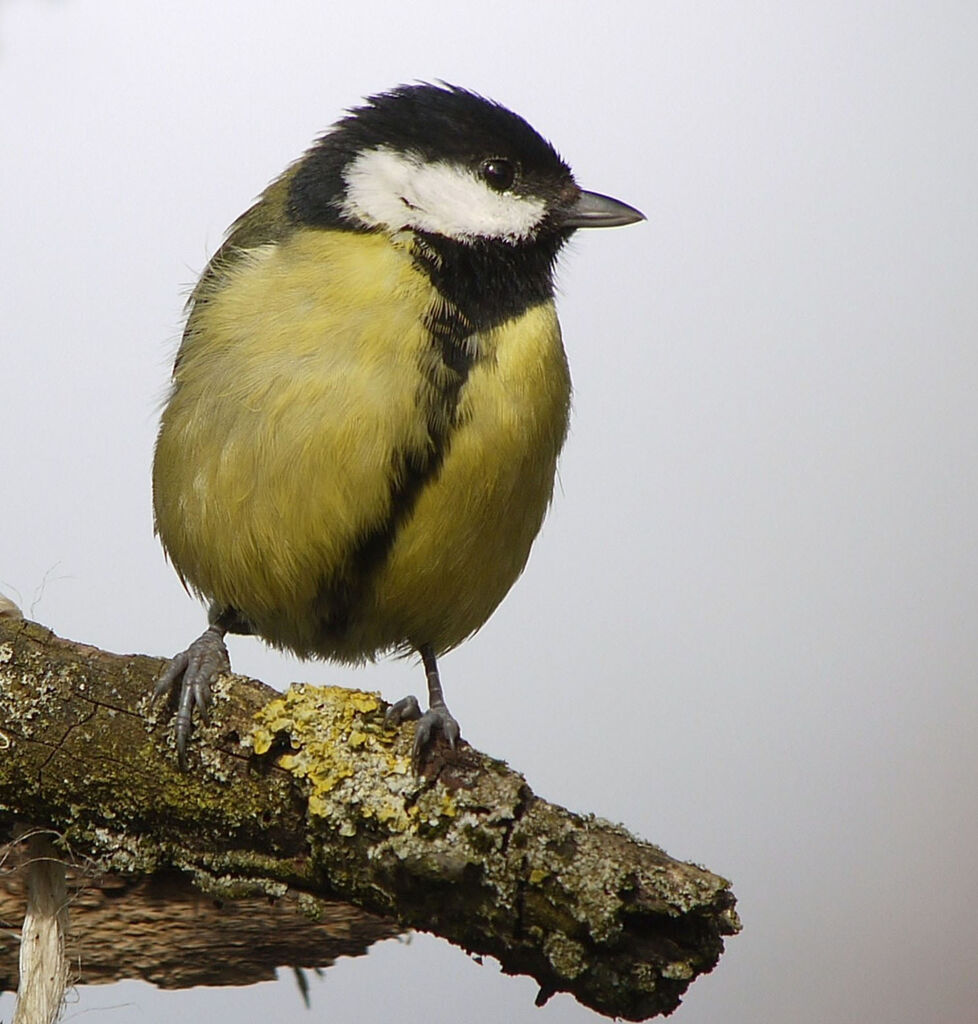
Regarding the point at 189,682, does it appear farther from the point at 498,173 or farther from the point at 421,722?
the point at 498,173

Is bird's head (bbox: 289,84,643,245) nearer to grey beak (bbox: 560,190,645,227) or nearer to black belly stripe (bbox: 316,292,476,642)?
grey beak (bbox: 560,190,645,227)

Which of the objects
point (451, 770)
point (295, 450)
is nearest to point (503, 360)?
point (295, 450)

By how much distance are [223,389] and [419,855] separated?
640 millimetres

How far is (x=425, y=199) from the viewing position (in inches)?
61.2

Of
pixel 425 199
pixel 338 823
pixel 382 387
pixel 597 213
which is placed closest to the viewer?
pixel 338 823

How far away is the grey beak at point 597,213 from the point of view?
5.42ft

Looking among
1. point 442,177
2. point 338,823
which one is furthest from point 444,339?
point 338,823

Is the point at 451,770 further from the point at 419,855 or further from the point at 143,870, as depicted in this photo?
the point at 143,870

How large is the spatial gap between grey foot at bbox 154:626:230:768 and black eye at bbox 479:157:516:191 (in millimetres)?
682

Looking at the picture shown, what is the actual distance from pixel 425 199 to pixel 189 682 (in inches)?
26.0

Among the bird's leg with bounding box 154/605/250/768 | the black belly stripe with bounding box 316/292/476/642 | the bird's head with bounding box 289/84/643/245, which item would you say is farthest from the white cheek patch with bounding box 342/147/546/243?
the bird's leg with bounding box 154/605/250/768

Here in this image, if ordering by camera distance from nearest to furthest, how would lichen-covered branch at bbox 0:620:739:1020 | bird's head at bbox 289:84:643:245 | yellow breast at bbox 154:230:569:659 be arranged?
1. lichen-covered branch at bbox 0:620:739:1020
2. yellow breast at bbox 154:230:569:659
3. bird's head at bbox 289:84:643:245

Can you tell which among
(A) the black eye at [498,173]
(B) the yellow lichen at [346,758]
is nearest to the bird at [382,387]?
(A) the black eye at [498,173]

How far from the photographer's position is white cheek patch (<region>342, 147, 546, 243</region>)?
1.54m
